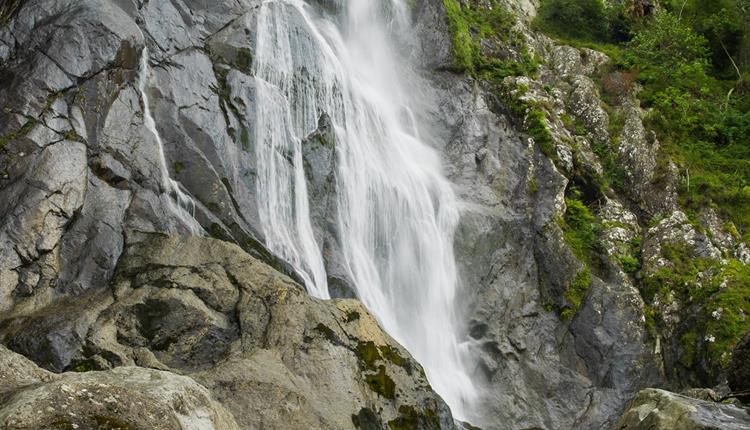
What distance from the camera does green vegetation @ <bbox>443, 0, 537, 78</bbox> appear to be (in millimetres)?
24047

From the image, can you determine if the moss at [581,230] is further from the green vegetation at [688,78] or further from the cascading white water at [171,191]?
the cascading white water at [171,191]

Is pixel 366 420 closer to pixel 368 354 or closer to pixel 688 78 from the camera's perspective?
pixel 368 354

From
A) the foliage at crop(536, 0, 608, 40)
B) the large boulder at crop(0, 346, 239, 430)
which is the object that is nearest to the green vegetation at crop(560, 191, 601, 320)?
the foliage at crop(536, 0, 608, 40)

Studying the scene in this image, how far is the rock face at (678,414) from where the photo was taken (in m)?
7.47

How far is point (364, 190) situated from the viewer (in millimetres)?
17688

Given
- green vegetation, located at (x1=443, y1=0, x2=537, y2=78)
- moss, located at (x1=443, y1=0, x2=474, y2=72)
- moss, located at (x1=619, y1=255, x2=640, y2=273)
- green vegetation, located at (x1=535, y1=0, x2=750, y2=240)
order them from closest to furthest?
1. moss, located at (x1=619, y1=255, x2=640, y2=273)
2. green vegetation, located at (x1=535, y1=0, x2=750, y2=240)
3. moss, located at (x1=443, y1=0, x2=474, y2=72)
4. green vegetation, located at (x1=443, y1=0, x2=537, y2=78)

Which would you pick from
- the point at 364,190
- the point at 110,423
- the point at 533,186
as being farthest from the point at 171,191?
the point at 533,186

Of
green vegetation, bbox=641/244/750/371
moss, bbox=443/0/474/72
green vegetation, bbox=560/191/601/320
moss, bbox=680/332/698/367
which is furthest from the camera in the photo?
moss, bbox=443/0/474/72

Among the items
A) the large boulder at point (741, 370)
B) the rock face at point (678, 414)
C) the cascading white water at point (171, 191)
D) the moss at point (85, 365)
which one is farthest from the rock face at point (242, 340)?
the large boulder at point (741, 370)

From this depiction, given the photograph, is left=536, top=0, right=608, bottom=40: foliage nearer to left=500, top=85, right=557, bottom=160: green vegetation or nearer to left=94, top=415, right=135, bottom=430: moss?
left=500, top=85, right=557, bottom=160: green vegetation

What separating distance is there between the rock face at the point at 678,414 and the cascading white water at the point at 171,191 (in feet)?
26.0

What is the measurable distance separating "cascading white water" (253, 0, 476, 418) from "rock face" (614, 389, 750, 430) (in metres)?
7.08

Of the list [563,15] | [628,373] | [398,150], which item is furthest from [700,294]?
[563,15]

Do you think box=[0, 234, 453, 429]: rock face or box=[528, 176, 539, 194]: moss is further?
box=[528, 176, 539, 194]: moss
